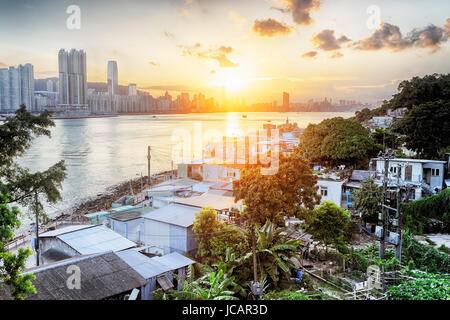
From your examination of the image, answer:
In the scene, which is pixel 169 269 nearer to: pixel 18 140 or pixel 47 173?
pixel 47 173

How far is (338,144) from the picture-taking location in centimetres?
962

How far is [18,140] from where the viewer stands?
3.65 metres

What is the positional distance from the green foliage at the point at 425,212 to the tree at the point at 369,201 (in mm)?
469

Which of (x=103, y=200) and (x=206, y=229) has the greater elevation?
(x=206, y=229)

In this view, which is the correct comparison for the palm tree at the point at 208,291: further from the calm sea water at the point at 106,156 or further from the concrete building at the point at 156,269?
the calm sea water at the point at 106,156

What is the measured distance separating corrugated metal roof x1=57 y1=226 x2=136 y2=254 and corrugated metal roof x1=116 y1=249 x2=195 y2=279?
1.32ft

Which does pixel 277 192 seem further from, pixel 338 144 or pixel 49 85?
pixel 49 85

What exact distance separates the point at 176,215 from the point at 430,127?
7.17 meters

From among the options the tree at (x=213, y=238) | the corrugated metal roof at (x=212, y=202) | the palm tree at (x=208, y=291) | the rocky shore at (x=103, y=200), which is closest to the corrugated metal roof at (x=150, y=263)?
the tree at (x=213, y=238)

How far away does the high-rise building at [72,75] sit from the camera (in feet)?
17.5

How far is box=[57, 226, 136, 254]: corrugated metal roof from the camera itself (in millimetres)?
4363

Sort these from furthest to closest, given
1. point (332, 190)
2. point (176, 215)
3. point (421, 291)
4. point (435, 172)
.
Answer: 1. point (435, 172)
2. point (332, 190)
3. point (176, 215)
4. point (421, 291)

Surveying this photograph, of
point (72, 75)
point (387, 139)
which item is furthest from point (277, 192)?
point (387, 139)
